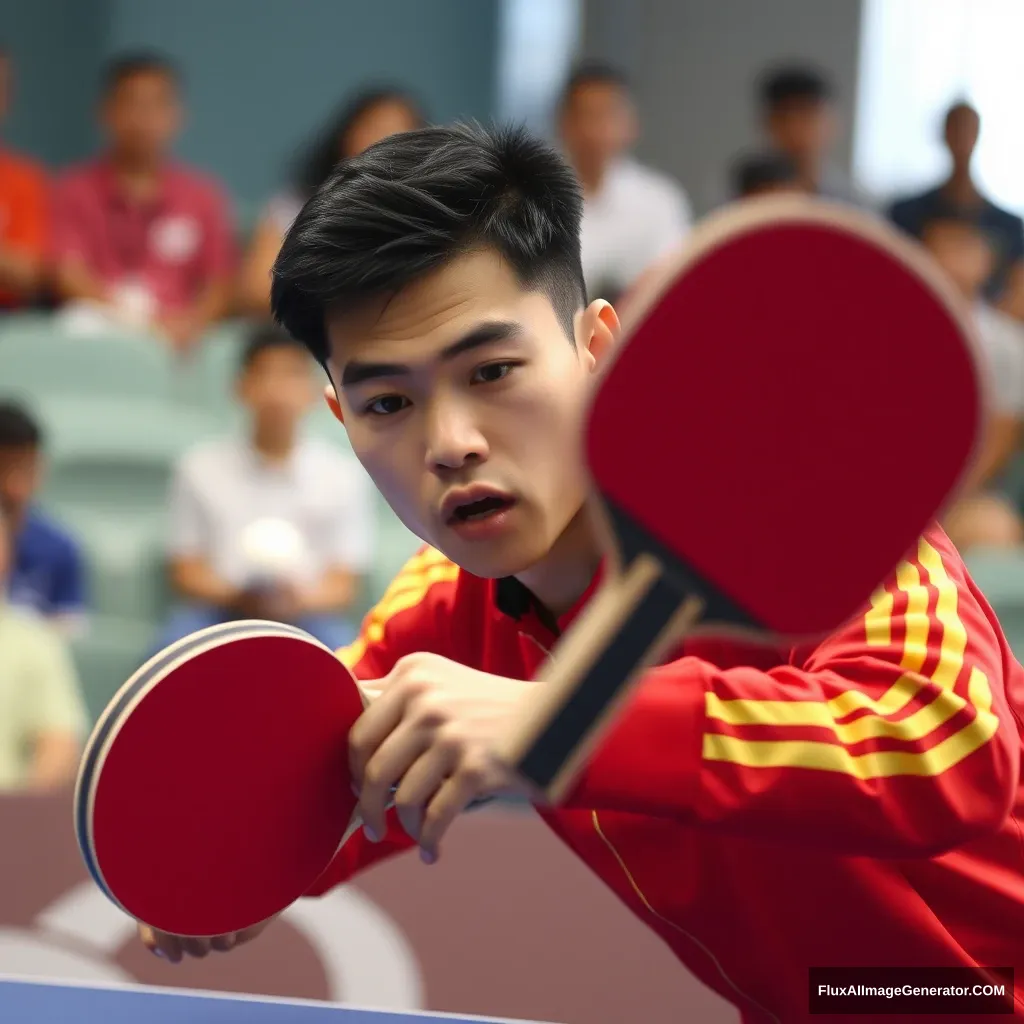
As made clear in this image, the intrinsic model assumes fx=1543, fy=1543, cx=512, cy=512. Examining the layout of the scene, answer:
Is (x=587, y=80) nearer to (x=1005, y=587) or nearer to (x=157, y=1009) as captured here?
(x=1005, y=587)

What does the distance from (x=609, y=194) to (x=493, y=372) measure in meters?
4.00

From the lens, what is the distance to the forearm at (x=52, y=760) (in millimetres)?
3270

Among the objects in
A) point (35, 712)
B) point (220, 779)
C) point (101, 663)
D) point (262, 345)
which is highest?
point (220, 779)

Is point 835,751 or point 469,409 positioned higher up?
point 469,409

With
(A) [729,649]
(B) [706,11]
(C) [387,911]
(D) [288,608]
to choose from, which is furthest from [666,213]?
(A) [729,649]

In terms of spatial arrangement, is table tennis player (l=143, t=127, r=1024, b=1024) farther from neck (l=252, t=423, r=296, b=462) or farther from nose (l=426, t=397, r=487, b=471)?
neck (l=252, t=423, r=296, b=462)

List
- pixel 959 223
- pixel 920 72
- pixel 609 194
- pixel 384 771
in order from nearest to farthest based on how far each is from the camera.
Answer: pixel 384 771, pixel 959 223, pixel 609 194, pixel 920 72

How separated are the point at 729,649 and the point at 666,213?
13.0 ft

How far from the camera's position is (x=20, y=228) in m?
4.99

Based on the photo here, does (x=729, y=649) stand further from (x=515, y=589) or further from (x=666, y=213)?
(x=666, y=213)

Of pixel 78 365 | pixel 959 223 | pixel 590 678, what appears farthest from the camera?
pixel 78 365

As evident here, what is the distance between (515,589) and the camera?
5.04 ft

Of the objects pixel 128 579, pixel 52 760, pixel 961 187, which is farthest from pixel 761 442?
pixel 961 187

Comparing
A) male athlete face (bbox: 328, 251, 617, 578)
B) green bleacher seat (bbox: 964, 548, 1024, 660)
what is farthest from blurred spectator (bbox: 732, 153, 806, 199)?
male athlete face (bbox: 328, 251, 617, 578)
